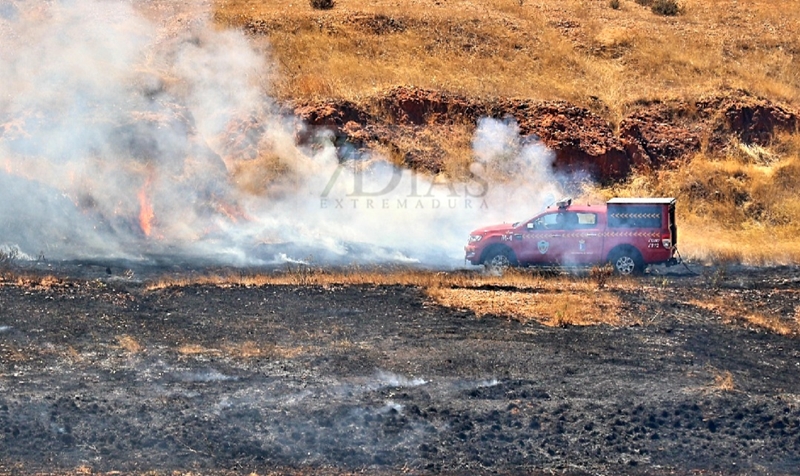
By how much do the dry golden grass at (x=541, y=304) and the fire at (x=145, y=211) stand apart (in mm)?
9297

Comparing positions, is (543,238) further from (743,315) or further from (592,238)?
(743,315)

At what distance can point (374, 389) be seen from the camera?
40.4 ft

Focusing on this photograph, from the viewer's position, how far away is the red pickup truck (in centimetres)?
2009

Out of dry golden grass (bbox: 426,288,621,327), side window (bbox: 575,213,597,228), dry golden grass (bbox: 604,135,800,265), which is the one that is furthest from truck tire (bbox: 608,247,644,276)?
dry golden grass (bbox: 604,135,800,265)

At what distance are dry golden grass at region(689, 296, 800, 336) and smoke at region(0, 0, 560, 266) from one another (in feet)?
20.0

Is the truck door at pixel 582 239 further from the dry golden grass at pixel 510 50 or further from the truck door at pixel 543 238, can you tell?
the dry golden grass at pixel 510 50

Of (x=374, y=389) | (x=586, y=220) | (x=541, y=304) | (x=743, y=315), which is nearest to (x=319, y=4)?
(x=586, y=220)

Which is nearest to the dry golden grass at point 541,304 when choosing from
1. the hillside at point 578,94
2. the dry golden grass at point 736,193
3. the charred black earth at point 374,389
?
the charred black earth at point 374,389

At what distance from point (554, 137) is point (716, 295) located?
1170cm

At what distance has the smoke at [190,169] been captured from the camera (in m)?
23.1

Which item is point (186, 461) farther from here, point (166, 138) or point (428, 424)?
point (166, 138)

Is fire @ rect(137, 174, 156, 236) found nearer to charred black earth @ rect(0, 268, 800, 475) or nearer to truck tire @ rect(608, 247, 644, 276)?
charred black earth @ rect(0, 268, 800, 475)

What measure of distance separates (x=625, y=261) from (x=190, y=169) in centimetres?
1184

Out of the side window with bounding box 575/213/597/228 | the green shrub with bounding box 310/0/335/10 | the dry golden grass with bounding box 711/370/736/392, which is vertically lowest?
the dry golden grass with bounding box 711/370/736/392
